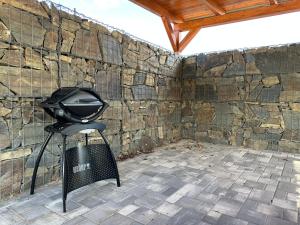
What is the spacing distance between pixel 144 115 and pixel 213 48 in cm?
224

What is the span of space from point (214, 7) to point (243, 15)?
2.43ft

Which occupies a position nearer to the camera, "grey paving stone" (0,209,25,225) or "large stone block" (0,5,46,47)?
"grey paving stone" (0,209,25,225)

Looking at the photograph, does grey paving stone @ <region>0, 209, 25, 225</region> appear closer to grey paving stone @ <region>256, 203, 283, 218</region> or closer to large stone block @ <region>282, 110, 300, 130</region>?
grey paving stone @ <region>256, 203, 283, 218</region>

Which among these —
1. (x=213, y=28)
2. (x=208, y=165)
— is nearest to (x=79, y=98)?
(x=208, y=165)

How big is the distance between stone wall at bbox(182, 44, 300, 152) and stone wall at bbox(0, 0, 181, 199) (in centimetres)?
140

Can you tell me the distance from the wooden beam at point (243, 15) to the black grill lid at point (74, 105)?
3.85 metres

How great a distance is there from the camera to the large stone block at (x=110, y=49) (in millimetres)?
3304

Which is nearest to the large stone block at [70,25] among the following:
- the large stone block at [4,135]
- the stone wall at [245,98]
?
the large stone block at [4,135]

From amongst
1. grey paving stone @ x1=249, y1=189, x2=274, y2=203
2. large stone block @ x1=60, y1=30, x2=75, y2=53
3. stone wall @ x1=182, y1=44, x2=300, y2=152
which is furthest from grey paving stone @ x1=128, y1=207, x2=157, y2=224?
stone wall @ x1=182, y1=44, x2=300, y2=152

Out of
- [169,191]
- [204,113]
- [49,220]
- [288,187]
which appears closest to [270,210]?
[288,187]

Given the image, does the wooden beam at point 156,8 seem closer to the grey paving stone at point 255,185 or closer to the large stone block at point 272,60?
the large stone block at point 272,60

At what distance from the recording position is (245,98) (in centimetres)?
464

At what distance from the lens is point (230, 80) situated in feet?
15.7

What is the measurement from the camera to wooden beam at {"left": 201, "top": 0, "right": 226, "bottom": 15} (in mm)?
4308
